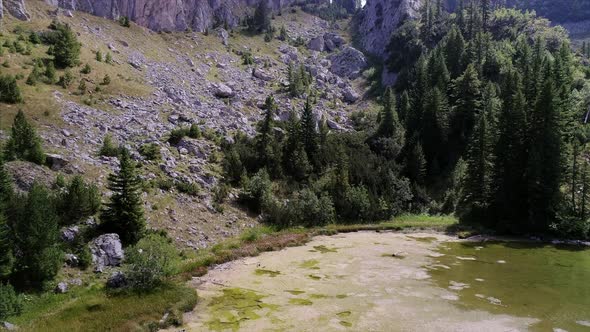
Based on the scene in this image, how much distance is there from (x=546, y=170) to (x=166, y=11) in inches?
3200

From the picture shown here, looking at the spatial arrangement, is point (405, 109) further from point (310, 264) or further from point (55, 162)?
point (55, 162)

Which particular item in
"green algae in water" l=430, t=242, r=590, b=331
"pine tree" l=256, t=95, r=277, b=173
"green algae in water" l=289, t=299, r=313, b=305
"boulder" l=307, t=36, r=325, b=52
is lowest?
"green algae in water" l=289, t=299, r=313, b=305

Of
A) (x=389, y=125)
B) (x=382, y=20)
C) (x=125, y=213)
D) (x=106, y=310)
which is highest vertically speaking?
(x=382, y=20)

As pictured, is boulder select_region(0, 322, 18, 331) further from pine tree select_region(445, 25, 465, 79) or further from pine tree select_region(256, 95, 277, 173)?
pine tree select_region(445, 25, 465, 79)

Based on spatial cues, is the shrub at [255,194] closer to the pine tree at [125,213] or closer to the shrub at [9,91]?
the pine tree at [125,213]

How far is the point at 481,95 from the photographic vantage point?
7350cm

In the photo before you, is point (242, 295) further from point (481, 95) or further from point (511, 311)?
point (481, 95)

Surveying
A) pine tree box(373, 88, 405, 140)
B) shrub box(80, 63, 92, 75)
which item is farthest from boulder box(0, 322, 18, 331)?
pine tree box(373, 88, 405, 140)

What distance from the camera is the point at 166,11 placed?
303 ft

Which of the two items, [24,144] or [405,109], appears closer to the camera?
[24,144]

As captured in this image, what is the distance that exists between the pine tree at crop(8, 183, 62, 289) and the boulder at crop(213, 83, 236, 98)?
51234 mm

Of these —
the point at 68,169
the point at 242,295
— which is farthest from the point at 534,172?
the point at 68,169

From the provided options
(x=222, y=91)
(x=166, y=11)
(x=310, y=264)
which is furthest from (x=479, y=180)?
(x=166, y=11)

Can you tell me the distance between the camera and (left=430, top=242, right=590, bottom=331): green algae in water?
1995 centimetres
